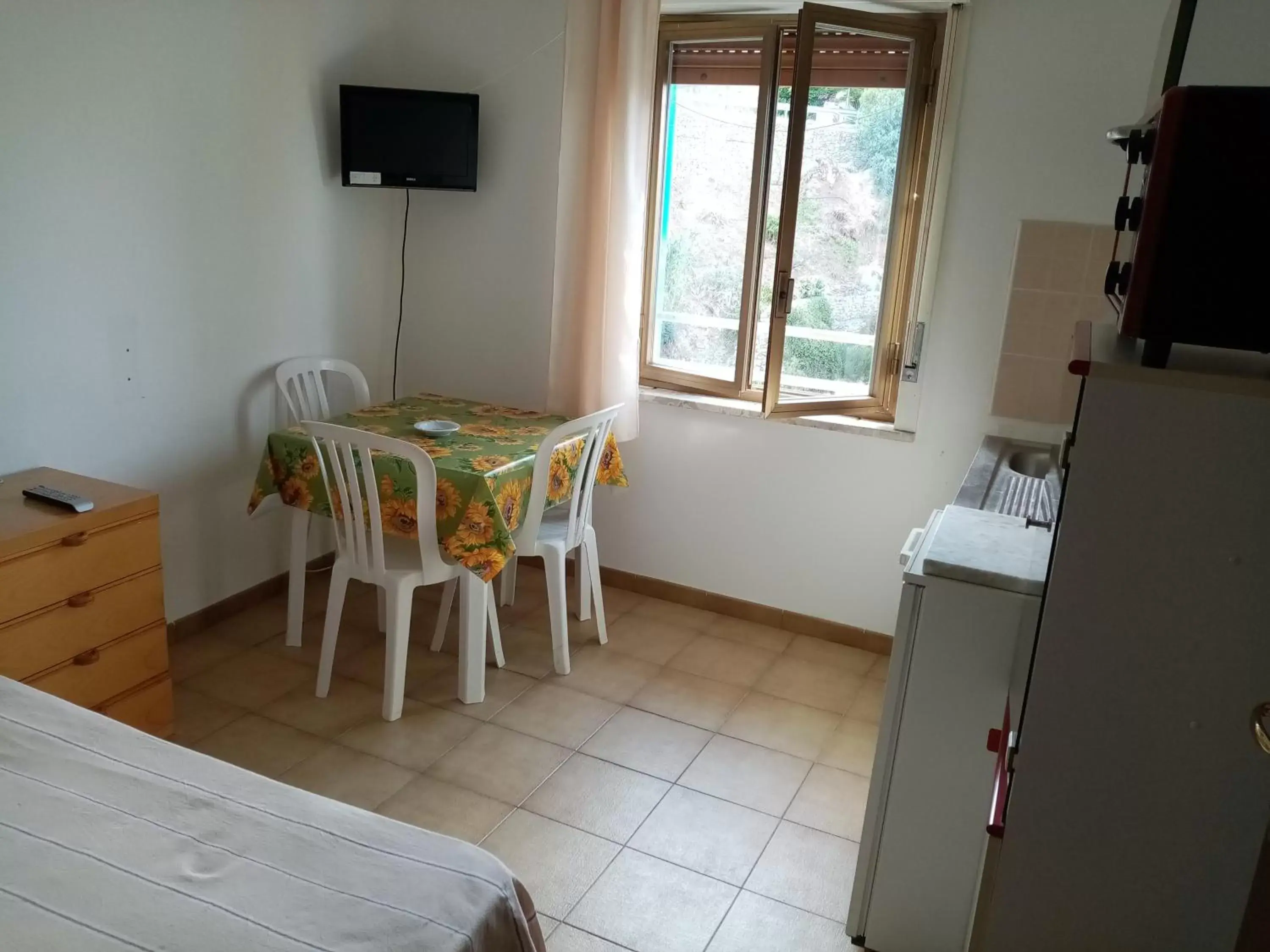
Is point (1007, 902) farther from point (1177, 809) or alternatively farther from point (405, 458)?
point (405, 458)

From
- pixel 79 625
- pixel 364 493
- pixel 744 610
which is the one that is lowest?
pixel 744 610

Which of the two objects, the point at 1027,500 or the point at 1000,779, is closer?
the point at 1000,779

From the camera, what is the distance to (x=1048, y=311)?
284 cm

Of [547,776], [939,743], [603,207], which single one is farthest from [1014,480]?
[603,207]

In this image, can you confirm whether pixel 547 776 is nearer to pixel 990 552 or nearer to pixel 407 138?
pixel 990 552

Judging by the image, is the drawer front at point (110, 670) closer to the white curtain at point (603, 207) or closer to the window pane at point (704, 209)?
the white curtain at point (603, 207)

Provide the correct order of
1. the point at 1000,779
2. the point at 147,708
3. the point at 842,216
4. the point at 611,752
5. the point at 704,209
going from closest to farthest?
1. the point at 1000,779
2. the point at 147,708
3. the point at 611,752
4. the point at 842,216
5. the point at 704,209

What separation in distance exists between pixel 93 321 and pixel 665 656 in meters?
1.99

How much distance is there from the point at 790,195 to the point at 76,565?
2.22 metres

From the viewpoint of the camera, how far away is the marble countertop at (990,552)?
170 cm

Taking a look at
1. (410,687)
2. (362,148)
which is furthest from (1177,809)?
(362,148)

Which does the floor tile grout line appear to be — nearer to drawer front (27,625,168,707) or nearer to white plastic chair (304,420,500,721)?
white plastic chair (304,420,500,721)

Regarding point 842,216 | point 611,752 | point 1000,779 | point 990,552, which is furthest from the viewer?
point 842,216

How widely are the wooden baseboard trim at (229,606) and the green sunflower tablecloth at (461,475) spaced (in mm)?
379
